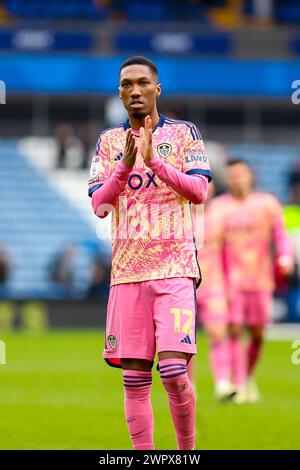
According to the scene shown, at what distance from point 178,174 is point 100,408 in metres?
4.88

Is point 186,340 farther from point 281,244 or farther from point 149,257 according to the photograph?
point 281,244

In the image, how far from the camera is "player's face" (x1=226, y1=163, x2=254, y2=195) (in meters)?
11.5

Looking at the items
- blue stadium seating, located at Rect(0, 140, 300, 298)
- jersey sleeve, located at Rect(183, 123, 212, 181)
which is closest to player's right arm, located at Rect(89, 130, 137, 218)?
jersey sleeve, located at Rect(183, 123, 212, 181)

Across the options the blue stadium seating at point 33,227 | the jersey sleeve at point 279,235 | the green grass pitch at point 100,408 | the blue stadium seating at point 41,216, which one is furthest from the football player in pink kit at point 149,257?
the blue stadium seating at point 41,216

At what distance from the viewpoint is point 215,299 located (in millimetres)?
11703

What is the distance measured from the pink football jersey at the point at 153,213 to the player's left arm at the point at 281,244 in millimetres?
4457

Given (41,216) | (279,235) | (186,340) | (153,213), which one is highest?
(41,216)

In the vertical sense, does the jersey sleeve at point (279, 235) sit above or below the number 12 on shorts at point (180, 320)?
above

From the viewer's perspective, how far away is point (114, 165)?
6.37 meters

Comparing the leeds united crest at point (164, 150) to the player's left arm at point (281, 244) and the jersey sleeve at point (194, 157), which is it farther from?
the player's left arm at point (281, 244)

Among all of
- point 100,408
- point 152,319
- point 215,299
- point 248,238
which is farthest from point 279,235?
point 152,319

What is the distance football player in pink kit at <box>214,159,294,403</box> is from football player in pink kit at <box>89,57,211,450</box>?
5.26 metres

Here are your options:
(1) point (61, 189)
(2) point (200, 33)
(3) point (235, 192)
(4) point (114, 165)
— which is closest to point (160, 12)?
(2) point (200, 33)

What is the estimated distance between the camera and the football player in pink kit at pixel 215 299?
11.4 meters
